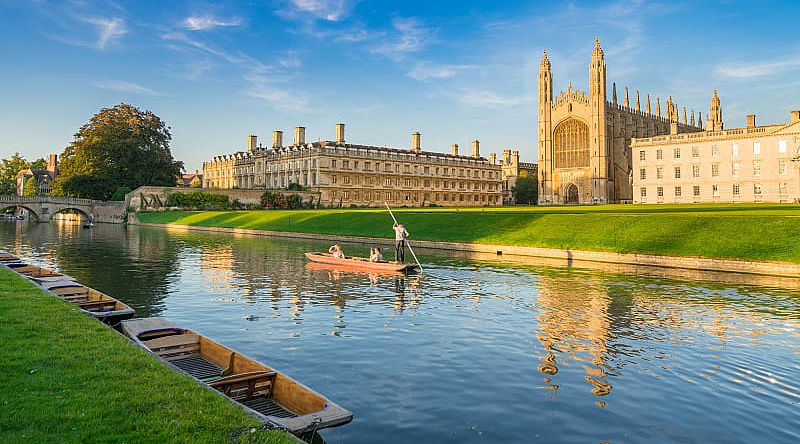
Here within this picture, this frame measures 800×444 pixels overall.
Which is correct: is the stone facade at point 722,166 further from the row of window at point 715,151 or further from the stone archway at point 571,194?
the stone archway at point 571,194

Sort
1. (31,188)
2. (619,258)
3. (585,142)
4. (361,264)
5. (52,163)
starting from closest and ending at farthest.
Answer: (361,264) → (619,258) → (585,142) → (31,188) → (52,163)

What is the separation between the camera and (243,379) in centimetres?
766

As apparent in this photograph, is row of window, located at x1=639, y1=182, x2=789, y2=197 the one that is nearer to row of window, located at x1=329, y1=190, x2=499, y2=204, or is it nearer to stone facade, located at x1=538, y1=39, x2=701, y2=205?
stone facade, located at x1=538, y1=39, x2=701, y2=205

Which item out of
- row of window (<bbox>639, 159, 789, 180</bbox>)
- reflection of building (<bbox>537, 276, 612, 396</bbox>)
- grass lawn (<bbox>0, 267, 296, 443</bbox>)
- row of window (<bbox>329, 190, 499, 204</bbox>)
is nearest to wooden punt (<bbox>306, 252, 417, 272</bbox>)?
reflection of building (<bbox>537, 276, 612, 396</bbox>)

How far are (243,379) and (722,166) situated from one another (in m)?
84.7

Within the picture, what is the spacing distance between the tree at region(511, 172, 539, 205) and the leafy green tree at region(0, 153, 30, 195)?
12249 cm

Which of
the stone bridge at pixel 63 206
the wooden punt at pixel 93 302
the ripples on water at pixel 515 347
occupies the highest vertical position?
the stone bridge at pixel 63 206

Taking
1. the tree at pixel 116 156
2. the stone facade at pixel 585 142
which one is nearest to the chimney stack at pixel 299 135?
the tree at pixel 116 156

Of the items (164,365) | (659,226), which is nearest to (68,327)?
(164,365)

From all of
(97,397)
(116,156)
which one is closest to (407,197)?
(116,156)

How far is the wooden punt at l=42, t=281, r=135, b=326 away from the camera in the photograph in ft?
40.4

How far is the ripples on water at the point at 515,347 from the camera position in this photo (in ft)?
26.4

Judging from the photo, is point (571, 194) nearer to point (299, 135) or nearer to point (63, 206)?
point (299, 135)

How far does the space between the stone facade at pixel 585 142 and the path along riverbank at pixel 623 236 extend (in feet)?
215
